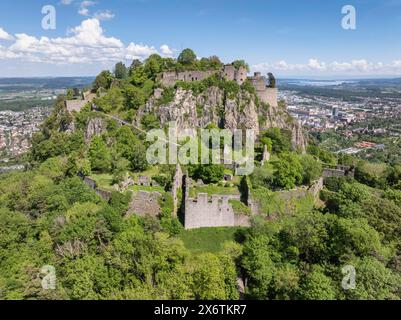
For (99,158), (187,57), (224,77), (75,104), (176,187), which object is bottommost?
(176,187)

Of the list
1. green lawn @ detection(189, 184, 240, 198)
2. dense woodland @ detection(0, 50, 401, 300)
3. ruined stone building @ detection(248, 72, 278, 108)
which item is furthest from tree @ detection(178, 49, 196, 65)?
green lawn @ detection(189, 184, 240, 198)

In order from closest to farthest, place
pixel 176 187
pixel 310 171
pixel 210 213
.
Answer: pixel 210 213
pixel 176 187
pixel 310 171

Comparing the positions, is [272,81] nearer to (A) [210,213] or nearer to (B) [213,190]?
(B) [213,190]

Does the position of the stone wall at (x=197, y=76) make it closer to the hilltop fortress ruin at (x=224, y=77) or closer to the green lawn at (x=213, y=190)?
the hilltop fortress ruin at (x=224, y=77)

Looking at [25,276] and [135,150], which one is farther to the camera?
[135,150]

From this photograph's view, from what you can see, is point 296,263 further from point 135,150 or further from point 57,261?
point 135,150

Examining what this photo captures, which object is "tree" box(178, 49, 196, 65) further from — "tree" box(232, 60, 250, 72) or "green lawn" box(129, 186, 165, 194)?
"green lawn" box(129, 186, 165, 194)

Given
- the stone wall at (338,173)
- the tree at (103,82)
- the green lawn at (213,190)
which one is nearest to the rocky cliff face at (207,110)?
the tree at (103,82)

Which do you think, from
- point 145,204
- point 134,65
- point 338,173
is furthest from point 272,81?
point 145,204
